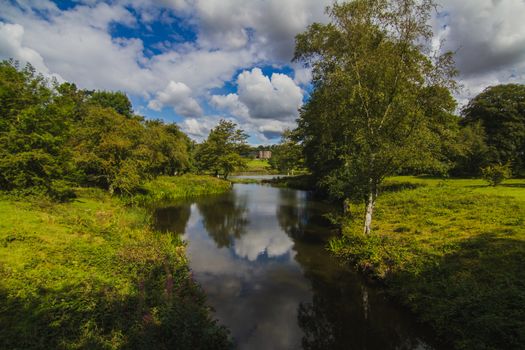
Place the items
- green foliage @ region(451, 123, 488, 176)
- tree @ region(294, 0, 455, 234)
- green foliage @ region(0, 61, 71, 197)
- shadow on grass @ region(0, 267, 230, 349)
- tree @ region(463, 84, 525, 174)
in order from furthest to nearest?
tree @ region(463, 84, 525, 174), green foliage @ region(451, 123, 488, 176), green foliage @ region(0, 61, 71, 197), tree @ region(294, 0, 455, 234), shadow on grass @ region(0, 267, 230, 349)

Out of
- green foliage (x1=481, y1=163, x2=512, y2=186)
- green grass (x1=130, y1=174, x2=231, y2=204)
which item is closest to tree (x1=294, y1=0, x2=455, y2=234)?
green foliage (x1=481, y1=163, x2=512, y2=186)

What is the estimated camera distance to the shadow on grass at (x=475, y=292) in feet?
23.6

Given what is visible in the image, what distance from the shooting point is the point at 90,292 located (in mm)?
8008

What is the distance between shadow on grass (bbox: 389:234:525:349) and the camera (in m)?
7.21

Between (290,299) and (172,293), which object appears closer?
(172,293)

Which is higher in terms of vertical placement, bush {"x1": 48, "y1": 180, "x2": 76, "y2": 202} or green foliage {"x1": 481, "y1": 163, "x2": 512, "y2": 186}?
green foliage {"x1": 481, "y1": 163, "x2": 512, "y2": 186}

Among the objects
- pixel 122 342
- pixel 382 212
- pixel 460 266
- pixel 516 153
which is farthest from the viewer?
pixel 516 153

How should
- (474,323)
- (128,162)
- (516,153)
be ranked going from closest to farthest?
(474,323), (128,162), (516,153)

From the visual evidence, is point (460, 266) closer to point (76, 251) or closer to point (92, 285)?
point (92, 285)

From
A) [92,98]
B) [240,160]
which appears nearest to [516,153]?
[240,160]

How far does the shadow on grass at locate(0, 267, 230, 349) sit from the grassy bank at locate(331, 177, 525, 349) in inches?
290

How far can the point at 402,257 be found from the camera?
40.7ft

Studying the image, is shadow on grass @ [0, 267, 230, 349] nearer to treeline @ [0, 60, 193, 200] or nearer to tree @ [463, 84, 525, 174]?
treeline @ [0, 60, 193, 200]

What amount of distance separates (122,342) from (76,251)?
6.22m
